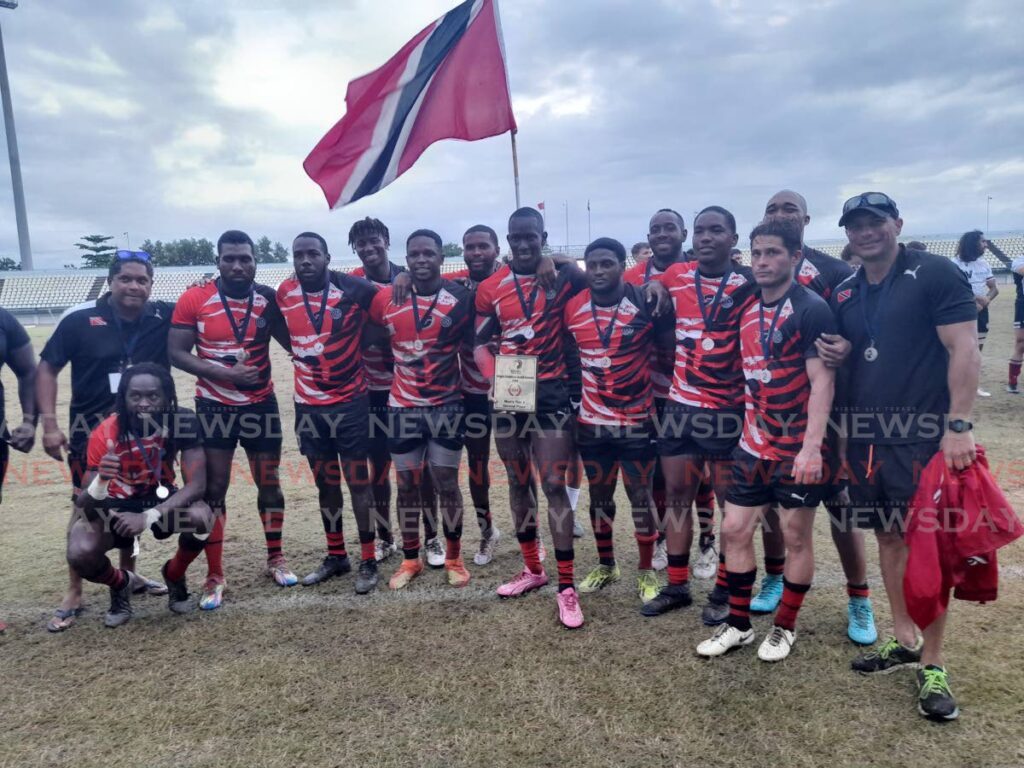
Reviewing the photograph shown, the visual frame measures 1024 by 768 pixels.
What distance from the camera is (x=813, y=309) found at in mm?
3488

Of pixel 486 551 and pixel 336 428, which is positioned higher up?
pixel 336 428

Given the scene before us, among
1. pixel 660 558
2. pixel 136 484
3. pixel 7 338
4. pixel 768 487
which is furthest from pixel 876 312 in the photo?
pixel 7 338

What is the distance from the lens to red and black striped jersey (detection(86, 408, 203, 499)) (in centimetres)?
424

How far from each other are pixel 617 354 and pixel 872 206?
1.60 m

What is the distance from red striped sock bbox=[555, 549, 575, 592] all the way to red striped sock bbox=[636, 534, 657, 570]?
53 centimetres

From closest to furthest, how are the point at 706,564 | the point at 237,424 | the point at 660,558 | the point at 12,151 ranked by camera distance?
the point at 237,424 < the point at 706,564 < the point at 660,558 < the point at 12,151

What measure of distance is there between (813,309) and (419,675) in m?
2.83

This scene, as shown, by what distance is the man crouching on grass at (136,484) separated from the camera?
13.8 feet

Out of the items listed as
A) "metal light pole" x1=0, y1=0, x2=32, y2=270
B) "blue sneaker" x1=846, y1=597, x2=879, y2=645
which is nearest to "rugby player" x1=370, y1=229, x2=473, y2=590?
"blue sneaker" x1=846, y1=597, x2=879, y2=645

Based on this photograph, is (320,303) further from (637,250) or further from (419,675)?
(637,250)

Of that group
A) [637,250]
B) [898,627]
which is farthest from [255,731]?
[637,250]

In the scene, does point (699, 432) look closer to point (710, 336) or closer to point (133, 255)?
point (710, 336)

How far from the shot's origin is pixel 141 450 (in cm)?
429

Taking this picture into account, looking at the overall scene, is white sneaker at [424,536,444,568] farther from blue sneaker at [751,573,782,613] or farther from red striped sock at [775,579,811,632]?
red striped sock at [775,579,811,632]
